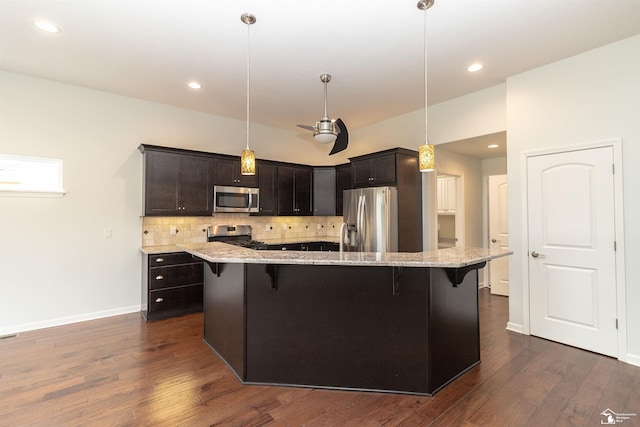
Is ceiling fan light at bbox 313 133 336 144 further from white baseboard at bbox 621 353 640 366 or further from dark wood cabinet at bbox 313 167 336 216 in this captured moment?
white baseboard at bbox 621 353 640 366

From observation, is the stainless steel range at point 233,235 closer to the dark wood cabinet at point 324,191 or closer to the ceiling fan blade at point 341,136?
the dark wood cabinet at point 324,191

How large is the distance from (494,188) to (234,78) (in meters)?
4.66

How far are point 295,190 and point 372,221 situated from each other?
171 centimetres

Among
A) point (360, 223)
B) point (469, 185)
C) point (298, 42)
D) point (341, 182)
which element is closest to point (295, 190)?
point (341, 182)

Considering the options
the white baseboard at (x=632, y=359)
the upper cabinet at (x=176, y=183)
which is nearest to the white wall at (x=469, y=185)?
the white baseboard at (x=632, y=359)

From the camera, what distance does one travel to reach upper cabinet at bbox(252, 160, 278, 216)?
5203 millimetres

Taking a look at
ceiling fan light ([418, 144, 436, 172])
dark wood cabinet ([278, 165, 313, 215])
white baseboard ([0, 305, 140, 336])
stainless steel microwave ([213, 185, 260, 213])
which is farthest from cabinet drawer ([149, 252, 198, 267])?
ceiling fan light ([418, 144, 436, 172])

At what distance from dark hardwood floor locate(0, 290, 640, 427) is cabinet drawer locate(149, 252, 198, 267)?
1.05 m

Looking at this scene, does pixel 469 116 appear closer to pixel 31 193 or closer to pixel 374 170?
pixel 374 170

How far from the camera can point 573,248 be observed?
10.7 feet

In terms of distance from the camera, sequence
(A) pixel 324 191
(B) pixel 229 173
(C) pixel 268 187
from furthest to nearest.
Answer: (A) pixel 324 191, (C) pixel 268 187, (B) pixel 229 173

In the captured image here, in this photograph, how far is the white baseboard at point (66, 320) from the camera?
3.58 meters

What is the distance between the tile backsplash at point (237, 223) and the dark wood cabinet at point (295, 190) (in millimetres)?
391

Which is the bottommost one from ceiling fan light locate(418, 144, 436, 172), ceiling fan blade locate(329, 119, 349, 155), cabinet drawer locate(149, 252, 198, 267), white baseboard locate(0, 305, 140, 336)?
white baseboard locate(0, 305, 140, 336)
